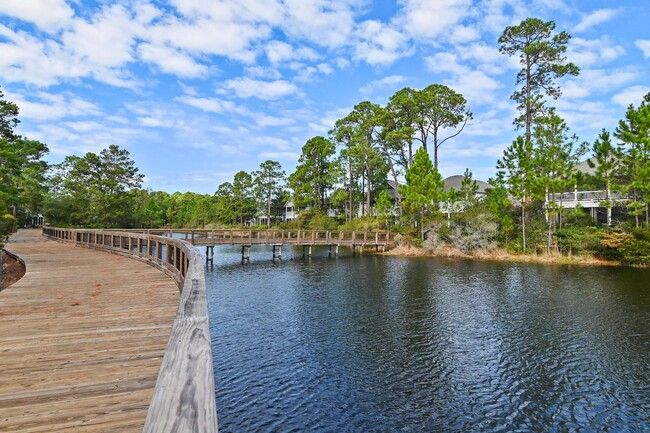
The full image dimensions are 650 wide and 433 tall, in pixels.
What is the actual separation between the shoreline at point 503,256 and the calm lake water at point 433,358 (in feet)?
26.5

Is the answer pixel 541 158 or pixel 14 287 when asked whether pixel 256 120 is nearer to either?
pixel 541 158

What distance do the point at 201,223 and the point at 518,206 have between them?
5247 centimetres

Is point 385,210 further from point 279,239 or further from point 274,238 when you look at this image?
point 274,238

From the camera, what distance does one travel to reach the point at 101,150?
130ft

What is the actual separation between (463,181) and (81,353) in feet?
108

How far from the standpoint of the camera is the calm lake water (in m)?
5.70

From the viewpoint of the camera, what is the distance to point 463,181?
107ft

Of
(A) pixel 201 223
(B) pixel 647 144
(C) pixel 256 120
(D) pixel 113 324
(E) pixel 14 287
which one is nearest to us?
(D) pixel 113 324

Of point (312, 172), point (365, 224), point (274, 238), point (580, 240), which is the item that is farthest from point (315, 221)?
point (580, 240)

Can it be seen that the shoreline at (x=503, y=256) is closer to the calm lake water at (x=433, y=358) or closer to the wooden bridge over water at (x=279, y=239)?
the wooden bridge over water at (x=279, y=239)

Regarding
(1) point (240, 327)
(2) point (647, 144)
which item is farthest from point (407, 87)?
(1) point (240, 327)

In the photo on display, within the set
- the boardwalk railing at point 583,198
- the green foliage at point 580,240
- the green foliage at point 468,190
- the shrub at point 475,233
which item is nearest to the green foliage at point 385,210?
the green foliage at point 468,190

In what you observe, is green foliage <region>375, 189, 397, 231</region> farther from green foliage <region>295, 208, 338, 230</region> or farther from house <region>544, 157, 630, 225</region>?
house <region>544, 157, 630, 225</region>

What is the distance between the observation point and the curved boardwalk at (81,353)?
2357mm
